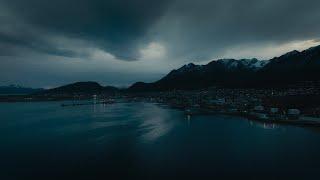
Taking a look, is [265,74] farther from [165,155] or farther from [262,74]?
[165,155]

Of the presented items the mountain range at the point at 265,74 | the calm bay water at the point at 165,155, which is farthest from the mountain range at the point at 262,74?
the calm bay water at the point at 165,155

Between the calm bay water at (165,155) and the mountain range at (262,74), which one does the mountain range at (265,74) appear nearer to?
the mountain range at (262,74)

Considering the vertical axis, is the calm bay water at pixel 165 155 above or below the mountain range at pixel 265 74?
below

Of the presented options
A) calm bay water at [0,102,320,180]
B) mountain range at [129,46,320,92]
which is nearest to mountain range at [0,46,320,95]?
mountain range at [129,46,320,92]

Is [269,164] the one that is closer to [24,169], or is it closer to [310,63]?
[24,169]

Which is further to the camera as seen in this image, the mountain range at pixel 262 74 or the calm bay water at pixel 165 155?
the mountain range at pixel 262 74

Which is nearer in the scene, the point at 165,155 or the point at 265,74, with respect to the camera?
the point at 165,155

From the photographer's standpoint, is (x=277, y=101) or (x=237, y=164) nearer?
(x=237, y=164)

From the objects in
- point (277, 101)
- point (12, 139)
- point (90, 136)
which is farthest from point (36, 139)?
point (277, 101)

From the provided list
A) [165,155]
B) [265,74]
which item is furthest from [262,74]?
[165,155]

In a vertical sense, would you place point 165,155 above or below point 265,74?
below

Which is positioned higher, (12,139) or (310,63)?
(310,63)
